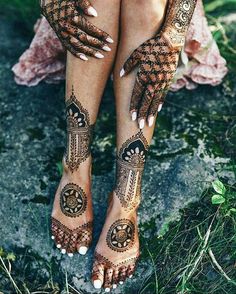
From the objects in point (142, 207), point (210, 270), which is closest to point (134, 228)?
point (142, 207)

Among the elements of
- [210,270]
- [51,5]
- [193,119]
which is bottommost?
[210,270]

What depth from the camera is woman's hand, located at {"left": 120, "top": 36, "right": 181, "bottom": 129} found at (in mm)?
2240

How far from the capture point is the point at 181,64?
8.85ft

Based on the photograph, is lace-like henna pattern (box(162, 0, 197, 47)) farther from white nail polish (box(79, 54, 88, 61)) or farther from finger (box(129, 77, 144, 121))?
white nail polish (box(79, 54, 88, 61))

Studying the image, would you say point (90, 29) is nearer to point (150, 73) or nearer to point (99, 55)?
point (99, 55)

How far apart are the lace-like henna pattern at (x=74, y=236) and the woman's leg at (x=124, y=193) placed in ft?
0.19

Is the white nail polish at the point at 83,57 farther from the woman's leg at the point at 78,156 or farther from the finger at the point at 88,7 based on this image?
the finger at the point at 88,7

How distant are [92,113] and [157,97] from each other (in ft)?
0.80

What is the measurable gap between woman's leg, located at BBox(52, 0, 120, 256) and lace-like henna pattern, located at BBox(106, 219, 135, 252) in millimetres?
91

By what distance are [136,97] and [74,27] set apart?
313 millimetres

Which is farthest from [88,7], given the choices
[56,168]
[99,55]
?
[56,168]

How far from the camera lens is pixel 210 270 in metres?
2.37

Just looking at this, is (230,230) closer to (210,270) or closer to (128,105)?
(210,270)

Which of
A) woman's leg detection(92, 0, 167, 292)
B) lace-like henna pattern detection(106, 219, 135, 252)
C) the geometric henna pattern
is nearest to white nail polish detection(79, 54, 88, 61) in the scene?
woman's leg detection(92, 0, 167, 292)
